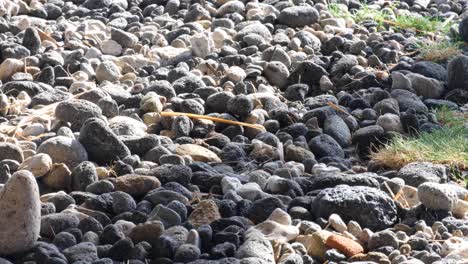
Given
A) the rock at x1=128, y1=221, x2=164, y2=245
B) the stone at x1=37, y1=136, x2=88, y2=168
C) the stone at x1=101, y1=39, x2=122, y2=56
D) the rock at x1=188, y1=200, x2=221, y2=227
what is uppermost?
the rock at x1=128, y1=221, x2=164, y2=245

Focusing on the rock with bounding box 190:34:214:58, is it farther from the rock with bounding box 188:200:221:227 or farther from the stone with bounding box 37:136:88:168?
the rock with bounding box 188:200:221:227

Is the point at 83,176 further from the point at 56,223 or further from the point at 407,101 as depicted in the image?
the point at 407,101

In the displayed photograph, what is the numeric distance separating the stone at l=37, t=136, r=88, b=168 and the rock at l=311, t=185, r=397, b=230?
103 centimetres

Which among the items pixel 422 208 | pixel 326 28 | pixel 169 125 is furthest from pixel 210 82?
pixel 422 208

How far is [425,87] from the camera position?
5090 millimetres

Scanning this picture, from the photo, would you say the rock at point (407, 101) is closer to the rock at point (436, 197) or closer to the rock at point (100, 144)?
the rock at point (436, 197)

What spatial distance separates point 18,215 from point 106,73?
2165 millimetres

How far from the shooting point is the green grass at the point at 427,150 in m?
3.92

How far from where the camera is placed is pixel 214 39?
18.8 feet

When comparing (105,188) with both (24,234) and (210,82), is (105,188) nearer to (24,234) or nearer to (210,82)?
(24,234)

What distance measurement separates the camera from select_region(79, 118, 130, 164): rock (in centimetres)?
379

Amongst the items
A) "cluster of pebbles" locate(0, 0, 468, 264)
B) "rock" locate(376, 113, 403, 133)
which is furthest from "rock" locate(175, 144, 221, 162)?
"rock" locate(376, 113, 403, 133)

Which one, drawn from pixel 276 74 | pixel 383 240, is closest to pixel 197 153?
pixel 383 240

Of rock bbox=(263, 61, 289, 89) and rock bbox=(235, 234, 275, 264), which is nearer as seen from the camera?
rock bbox=(235, 234, 275, 264)
